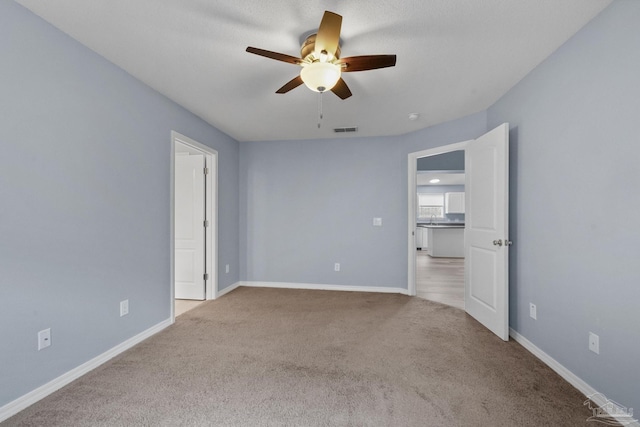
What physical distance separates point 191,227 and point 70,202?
2.06 m

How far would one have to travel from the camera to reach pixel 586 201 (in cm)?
192

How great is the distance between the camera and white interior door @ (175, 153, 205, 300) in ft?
13.4

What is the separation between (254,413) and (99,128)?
2388mm

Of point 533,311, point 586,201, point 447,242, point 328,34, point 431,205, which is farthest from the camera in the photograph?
point 431,205

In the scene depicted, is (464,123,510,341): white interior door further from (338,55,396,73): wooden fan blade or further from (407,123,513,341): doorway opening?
(338,55,396,73): wooden fan blade

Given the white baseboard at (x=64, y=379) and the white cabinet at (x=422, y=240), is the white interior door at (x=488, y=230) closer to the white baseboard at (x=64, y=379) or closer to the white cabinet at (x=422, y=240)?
the white baseboard at (x=64, y=379)

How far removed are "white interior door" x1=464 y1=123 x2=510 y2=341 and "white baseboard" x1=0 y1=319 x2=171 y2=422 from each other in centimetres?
343

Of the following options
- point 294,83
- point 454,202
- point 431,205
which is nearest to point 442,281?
point 294,83

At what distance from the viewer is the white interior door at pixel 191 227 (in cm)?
407

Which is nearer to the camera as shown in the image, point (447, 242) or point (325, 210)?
point (325, 210)

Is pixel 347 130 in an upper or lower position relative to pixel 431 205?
upper

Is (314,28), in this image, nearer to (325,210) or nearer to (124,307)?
(124,307)

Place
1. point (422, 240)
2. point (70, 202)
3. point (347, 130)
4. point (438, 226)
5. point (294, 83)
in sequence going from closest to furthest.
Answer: point (70, 202) < point (294, 83) < point (347, 130) < point (438, 226) < point (422, 240)

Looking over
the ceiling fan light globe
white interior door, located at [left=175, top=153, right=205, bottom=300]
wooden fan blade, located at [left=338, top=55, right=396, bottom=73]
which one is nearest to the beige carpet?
white interior door, located at [left=175, top=153, right=205, bottom=300]
